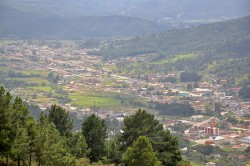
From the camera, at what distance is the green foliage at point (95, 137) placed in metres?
31.4

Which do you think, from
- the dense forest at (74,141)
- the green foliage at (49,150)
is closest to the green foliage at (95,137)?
the dense forest at (74,141)

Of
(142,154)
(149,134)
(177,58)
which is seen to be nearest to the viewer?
(142,154)

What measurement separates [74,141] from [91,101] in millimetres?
54315

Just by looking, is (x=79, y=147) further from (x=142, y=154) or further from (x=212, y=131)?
(x=212, y=131)

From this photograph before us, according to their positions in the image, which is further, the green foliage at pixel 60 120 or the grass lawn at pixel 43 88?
the grass lawn at pixel 43 88

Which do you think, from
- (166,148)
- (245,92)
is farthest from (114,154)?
(245,92)

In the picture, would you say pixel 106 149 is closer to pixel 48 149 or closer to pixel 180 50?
pixel 48 149

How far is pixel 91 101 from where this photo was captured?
278ft

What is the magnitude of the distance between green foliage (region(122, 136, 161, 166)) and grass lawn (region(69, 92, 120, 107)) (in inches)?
2262

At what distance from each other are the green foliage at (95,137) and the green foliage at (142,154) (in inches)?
296

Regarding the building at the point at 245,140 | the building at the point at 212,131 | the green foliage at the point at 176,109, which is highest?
the green foliage at the point at 176,109

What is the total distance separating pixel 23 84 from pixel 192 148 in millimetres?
50131

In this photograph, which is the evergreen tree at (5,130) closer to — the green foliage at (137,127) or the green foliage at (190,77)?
the green foliage at (137,127)

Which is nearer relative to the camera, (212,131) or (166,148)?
(166,148)
